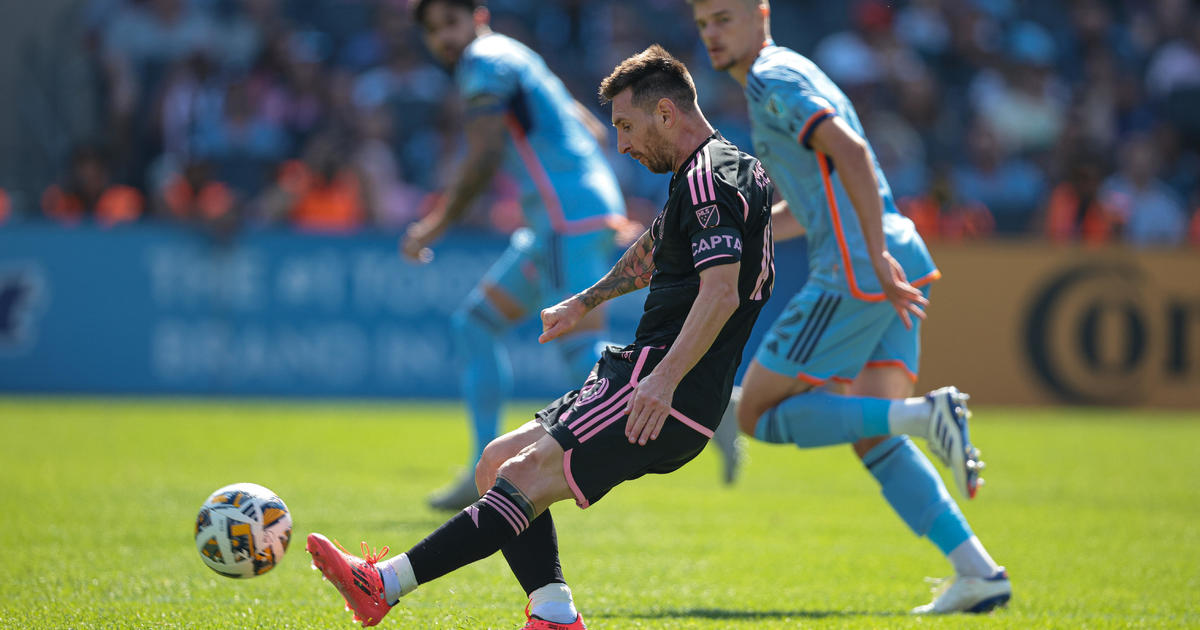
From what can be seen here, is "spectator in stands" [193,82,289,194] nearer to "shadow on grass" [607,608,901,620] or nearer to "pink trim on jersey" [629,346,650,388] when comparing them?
"shadow on grass" [607,608,901,620]

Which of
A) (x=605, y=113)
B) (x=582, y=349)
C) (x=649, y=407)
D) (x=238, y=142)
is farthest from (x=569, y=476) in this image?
(x=238, y=142)

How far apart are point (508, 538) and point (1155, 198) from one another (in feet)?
44.2

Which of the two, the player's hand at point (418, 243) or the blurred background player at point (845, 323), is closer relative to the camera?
the blurred background player at point (845, 323)

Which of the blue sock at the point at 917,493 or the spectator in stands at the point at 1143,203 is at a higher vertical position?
the spectator in stands at the point at 1143,203

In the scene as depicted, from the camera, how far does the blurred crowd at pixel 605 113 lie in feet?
48.9

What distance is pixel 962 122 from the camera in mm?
18219

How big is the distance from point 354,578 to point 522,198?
416 centimetres

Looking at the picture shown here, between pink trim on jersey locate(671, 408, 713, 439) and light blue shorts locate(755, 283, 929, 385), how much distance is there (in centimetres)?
120

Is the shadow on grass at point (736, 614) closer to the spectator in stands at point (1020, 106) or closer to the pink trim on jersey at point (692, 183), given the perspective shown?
the pink trim on jersey at point (692, 183)

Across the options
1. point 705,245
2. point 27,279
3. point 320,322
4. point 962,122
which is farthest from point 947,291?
point 705,245

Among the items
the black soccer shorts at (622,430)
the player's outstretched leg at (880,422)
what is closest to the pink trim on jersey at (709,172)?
the black soccer shorts at (622,430)

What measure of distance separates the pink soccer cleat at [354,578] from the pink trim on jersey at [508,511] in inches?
15.8

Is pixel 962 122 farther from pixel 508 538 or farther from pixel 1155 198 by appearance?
pixel 508 538

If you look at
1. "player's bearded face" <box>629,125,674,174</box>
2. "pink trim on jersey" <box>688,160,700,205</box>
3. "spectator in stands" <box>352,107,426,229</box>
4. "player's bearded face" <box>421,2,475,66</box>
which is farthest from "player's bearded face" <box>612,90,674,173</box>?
"spectator in stands" <box>352,107,426,229</box>
